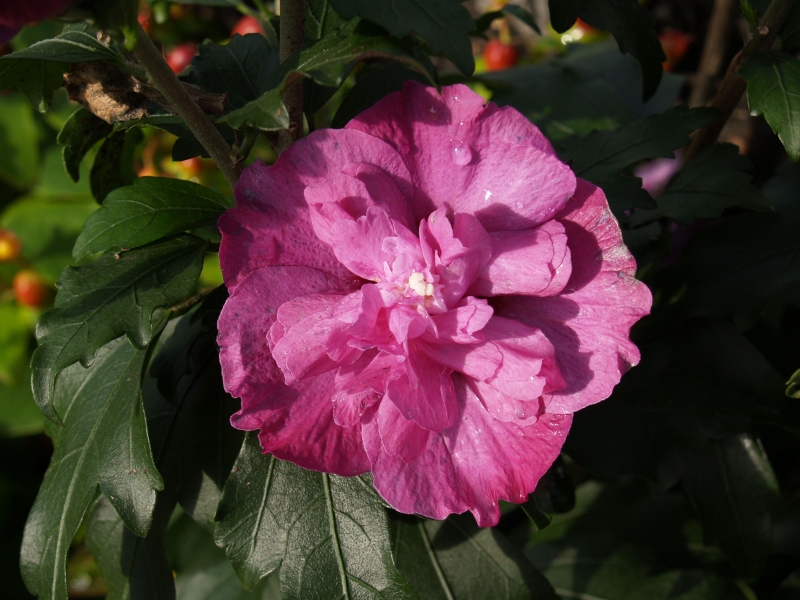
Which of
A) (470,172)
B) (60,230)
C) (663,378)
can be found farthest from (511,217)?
(60,230)

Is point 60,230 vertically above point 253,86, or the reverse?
point 253,86

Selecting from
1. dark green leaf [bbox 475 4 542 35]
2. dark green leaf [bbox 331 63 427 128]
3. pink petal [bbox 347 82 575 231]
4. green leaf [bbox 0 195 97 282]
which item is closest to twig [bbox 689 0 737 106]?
dark green leaf [bbox 475 4 542 35]

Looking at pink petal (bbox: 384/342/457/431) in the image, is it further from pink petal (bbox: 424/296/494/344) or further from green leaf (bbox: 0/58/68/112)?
green leaf (bbox: 0/58/68/112)

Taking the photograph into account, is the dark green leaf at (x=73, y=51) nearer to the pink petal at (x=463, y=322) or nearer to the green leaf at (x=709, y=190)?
the pink petal at (x=463, y=322)

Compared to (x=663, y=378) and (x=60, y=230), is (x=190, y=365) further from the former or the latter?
(x=60, y=230)

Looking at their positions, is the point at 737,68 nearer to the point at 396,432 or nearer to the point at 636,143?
the point at 636,143

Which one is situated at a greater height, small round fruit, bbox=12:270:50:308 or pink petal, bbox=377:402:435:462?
pink petal, bbox=377:402:435:462

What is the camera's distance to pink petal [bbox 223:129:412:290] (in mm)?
553

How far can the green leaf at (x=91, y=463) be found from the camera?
2.04ft

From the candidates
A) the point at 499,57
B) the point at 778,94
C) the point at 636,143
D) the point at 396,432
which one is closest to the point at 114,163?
the point at 396,432

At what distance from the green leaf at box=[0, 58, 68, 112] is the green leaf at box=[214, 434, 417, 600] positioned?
1.25ft

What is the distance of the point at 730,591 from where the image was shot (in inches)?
42.6

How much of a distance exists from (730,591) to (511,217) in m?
0.87

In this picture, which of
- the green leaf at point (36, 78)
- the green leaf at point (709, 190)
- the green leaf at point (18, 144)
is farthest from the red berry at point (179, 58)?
the green leaf at point (709, 190)
